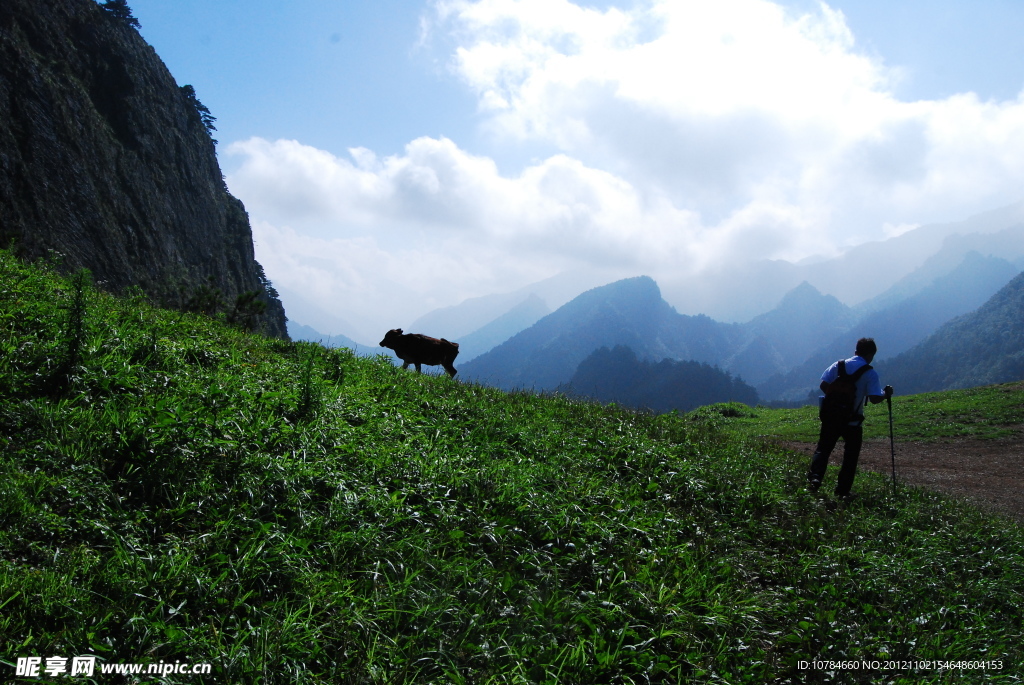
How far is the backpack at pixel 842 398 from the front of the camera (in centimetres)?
827

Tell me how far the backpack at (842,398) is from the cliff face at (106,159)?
49175 mm

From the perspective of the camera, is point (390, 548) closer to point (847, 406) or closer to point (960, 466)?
point (847, 406)

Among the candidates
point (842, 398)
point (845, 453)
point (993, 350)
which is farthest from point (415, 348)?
point (993, 350)

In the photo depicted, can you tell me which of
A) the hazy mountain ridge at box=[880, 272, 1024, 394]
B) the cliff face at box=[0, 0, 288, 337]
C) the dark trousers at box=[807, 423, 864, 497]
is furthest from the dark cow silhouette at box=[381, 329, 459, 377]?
the hazy mountain ridge at box=[880, 272, 1024, 394]

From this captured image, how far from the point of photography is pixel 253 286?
11625 centimetres

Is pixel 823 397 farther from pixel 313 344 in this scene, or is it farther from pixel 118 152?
pixel 118 152

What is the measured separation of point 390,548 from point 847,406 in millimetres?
7729

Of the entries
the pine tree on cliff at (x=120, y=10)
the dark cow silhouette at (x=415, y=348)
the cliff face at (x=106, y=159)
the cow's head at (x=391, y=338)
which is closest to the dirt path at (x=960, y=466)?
the dark cow silhouette at (x=415, y=348)

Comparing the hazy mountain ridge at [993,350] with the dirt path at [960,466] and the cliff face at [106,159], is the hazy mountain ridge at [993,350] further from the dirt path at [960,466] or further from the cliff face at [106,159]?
the cliff face at [106,159]

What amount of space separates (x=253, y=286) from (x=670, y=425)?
123898 millimetres

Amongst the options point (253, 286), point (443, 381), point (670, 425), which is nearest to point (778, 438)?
point (670, 425)

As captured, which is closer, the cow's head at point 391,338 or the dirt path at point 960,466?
the dirt path at point 960,466

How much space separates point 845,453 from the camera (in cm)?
814

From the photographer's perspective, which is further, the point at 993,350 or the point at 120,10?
the point at 993,350
